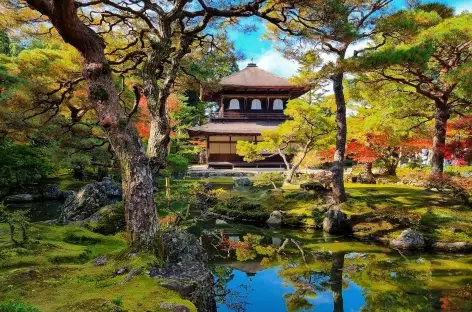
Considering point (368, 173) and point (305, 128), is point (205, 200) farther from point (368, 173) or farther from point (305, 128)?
point (368, 173)

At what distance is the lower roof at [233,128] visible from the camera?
29.4 metres

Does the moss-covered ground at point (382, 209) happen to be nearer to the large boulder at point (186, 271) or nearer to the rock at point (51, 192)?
the large boulder at point (186, 271)

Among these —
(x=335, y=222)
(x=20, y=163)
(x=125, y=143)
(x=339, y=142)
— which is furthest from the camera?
(x=20, y=163)

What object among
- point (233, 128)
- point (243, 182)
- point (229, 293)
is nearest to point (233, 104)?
point (233, 128)

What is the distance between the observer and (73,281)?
4148mm

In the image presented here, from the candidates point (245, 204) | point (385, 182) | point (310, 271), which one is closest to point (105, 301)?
point (310, 271)

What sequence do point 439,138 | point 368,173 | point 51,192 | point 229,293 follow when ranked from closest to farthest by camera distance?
point 229,293 → point 439,138 → point 51,192 → point 368,173

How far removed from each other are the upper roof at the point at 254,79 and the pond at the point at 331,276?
21.3 meters

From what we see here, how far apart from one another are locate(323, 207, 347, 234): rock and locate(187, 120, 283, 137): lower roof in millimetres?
18349

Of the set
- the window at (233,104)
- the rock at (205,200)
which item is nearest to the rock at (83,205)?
the rock at (205,200)

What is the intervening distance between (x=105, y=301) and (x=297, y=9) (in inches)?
221

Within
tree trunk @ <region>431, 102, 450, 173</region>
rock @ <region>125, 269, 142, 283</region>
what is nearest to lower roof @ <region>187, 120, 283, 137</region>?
tree trunk @ <region>431, 102, 450, 173</region>

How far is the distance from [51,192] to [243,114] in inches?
719

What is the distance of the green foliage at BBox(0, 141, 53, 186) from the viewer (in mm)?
15133
